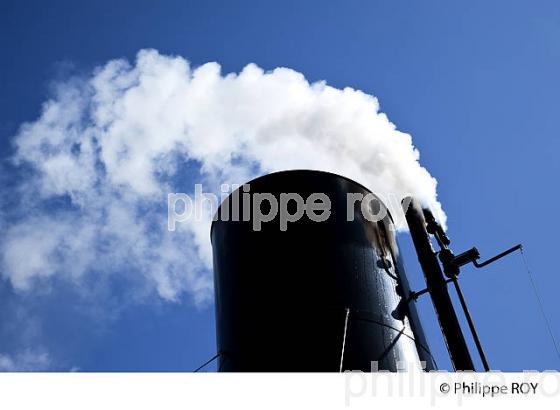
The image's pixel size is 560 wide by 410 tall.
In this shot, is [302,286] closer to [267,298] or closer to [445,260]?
[267,298]

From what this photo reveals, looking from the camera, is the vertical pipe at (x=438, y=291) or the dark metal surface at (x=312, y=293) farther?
the vertical pipe at (x=438, y=291)

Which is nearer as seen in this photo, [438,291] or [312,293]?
[312,293]

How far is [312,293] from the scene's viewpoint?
452 centimetres

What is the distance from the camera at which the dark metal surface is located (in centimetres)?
423

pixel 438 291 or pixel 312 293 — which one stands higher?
pixel 438 291

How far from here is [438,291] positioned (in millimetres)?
5738

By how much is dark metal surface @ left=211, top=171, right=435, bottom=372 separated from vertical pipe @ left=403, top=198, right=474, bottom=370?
56 cm

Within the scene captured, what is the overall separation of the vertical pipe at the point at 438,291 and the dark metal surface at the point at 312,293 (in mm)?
556

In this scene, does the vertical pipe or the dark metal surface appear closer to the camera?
the dark metal surface

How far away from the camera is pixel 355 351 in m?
4.19

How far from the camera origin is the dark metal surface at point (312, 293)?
423cm

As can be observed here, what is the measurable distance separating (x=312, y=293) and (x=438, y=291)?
1946 mm
